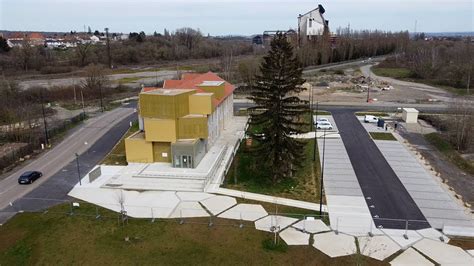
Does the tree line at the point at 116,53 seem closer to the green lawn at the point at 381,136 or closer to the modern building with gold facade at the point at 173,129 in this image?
the modern building with gold facade at the point at 173,129

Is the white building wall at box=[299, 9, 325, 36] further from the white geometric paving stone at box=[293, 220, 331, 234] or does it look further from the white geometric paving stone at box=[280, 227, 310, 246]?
the white geometric paving stone at box=[280, 227, 310, 246]

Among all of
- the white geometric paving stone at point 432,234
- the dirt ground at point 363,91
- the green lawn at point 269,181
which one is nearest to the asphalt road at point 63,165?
the green lawn at point 269,181

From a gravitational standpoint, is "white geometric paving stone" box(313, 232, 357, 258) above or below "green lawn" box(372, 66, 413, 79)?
below

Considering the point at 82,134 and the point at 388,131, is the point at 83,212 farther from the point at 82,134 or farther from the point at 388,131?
the point at 388,131

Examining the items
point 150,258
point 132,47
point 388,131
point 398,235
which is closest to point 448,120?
point 388,131

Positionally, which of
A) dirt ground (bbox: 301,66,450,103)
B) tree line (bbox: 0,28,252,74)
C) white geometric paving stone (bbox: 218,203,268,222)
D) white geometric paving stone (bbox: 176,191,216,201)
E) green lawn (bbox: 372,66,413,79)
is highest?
tree line (bbox: 0,28,252,74)

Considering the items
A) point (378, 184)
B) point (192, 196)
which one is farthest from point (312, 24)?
point (192, 196)

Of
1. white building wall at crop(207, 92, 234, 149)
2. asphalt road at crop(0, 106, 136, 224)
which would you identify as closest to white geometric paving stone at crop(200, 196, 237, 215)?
white building wall at crop(207, 92, 234, 149)
